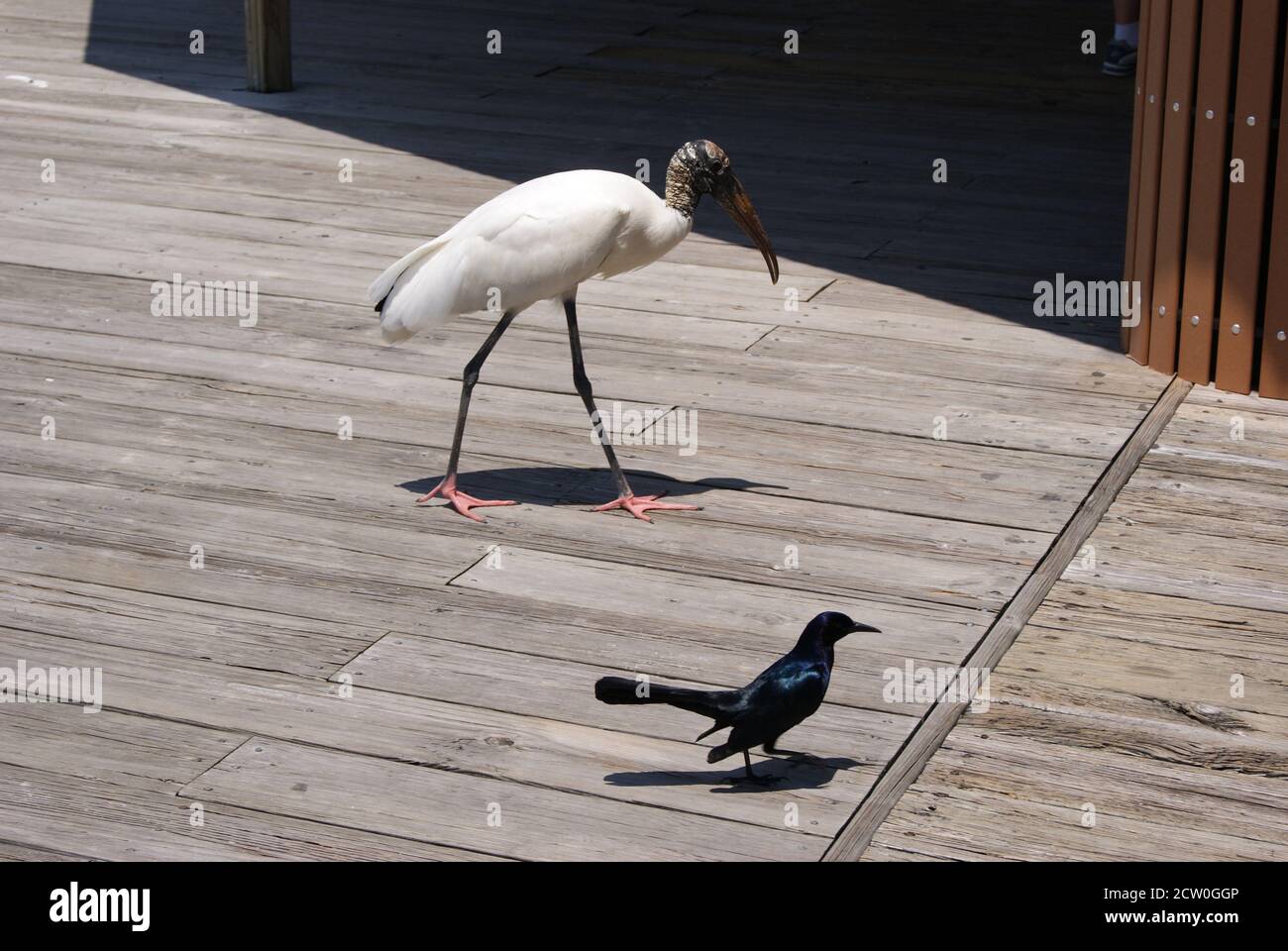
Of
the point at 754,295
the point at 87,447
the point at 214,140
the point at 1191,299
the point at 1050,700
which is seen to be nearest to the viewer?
the point at 1050,700

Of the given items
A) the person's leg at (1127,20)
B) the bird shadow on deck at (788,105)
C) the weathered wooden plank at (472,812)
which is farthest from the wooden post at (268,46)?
the weathered wooden plank at (472,812)

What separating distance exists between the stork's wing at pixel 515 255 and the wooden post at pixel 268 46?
5528mm

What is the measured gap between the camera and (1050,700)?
4348mm

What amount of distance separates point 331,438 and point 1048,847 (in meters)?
3.03

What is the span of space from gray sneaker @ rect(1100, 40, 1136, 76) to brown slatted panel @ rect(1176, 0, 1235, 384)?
4943 millimetres

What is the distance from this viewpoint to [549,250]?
5176 millimetres

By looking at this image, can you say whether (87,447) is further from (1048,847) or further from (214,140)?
(214,140)

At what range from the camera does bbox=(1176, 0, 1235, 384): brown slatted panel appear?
6.10 meters

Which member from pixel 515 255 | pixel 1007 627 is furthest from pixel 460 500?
pixel 1007 627

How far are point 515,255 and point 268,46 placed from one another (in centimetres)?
591

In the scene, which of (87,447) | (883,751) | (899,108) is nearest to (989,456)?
(883,751)

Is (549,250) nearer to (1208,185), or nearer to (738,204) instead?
(738,204)

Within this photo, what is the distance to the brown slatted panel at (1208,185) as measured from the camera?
6.10m

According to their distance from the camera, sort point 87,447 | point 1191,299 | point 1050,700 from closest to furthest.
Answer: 1. point 1050,700
2. point 87,447
3. point 1191,299
